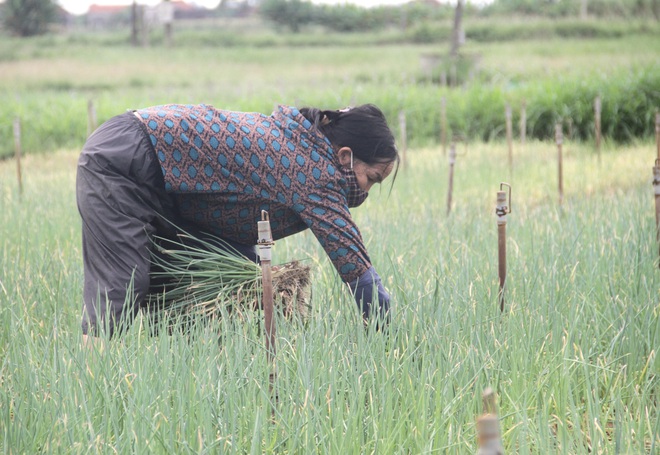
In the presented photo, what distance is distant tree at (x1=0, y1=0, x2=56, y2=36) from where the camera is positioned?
80.5ft

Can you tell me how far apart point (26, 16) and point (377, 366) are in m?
25.8

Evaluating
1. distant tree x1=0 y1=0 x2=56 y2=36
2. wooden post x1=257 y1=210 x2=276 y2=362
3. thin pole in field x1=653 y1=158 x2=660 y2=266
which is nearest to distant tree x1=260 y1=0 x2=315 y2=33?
distant tree x1=0 y1=0 x2=56 y2=36

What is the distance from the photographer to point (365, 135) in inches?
87.3

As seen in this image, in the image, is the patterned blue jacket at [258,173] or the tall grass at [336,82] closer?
the patterned blue jacket at [258,173]

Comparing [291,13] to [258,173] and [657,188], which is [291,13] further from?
[258,173]

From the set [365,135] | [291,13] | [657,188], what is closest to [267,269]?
[365,135]

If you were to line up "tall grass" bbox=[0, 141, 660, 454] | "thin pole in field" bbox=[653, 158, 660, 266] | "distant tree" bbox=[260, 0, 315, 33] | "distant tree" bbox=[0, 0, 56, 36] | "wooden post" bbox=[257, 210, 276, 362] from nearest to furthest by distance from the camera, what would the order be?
"tall grass" bbox=[0, 141, 660, 454]
"wooden post" bbox=[257, 210, 276, 362]
"thin pole in field" bbox=[653, 158, 660, 266]
"distant tree" bbox=[0, 0, 56, 36]
"distant tree" bbox=[260, 0, 315, 33]

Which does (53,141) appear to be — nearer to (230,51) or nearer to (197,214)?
(197,214)

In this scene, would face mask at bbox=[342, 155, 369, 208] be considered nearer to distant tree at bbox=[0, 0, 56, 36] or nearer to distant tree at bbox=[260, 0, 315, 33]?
distant tree at bbox=[0, 0, 56, 36]

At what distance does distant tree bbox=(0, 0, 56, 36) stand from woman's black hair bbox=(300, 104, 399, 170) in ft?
80.4

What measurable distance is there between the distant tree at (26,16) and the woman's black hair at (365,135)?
24515 millimetres

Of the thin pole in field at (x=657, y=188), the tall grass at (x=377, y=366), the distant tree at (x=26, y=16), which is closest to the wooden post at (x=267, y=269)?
the tall grass at (x=377, y=366)

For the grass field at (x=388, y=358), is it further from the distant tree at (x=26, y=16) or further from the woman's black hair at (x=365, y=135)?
the distant tree at (x=26, y=16)

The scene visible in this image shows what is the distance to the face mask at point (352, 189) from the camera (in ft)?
7.36
